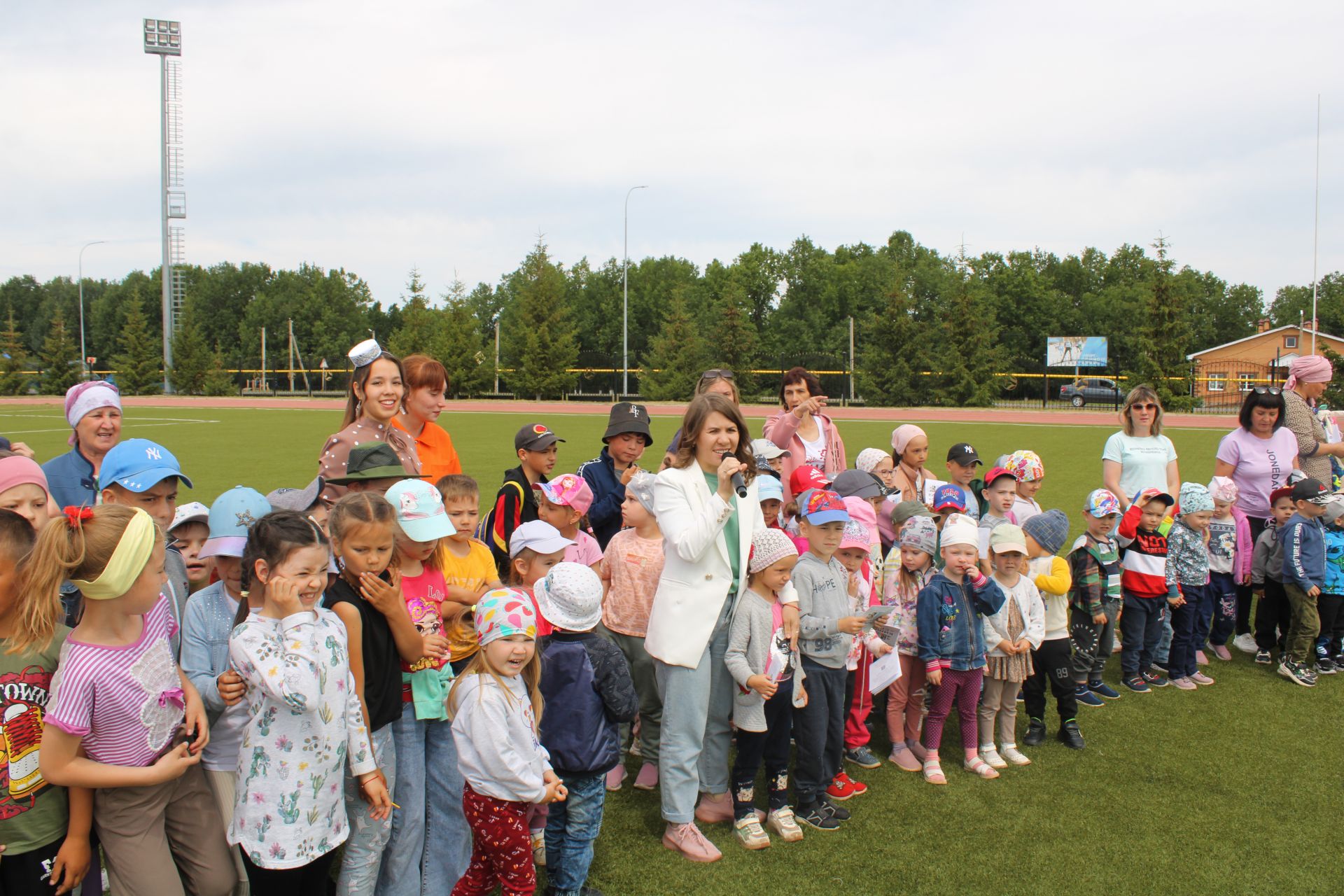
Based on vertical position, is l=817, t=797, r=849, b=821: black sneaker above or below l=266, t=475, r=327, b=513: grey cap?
below

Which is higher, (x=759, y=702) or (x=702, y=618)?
(x=702, y=618)

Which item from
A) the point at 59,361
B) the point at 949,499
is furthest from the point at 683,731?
the point at 59,361

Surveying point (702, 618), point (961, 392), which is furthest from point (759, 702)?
point (961, 392)

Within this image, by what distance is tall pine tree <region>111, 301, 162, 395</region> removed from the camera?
5228cm

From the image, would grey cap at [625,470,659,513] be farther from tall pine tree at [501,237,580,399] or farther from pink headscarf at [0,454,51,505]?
tall pine tree at [501,237,580,399]

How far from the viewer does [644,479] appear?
4238mm

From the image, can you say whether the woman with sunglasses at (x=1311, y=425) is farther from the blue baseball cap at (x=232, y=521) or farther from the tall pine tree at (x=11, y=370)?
the tall pine tree at (x=11, y=370)

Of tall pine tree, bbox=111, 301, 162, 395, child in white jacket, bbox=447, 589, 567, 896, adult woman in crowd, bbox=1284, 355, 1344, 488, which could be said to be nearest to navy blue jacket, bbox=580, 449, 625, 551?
child in white jacket, bbox=447, 589, 567, 896

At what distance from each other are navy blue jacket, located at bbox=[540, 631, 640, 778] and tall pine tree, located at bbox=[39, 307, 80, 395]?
57.5m

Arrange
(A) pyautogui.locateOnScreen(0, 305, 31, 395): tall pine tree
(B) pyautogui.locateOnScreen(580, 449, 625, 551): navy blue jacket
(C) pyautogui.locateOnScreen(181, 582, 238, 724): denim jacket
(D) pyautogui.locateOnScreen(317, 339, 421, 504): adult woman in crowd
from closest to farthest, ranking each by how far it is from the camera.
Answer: (C) pyautogui.locateOnScreen(181, 582, 238, 724): denim jacket
(D) pyautogui.locateOnScreen(317, 339, 421, 504): adult woman in crowd
(B) pyautogui.locateOnScreen(580, 449, 625, 551): navy blue jacket
(A) pyautogui.locateOnScreen(0, 305, 31, 395): tall pine tree

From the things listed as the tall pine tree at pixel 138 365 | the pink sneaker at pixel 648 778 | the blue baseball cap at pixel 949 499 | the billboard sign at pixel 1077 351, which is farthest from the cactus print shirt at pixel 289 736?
the tall pine tree at pixel 138 365

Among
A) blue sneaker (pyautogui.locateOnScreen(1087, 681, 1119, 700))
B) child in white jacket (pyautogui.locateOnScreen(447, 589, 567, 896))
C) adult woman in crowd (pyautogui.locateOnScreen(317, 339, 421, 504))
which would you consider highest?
adult woman in crowd (pyautogui.locateOnScreen(317, 339, 421, 504))

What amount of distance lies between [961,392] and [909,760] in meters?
37.5

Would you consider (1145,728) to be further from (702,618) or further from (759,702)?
(702,618)
